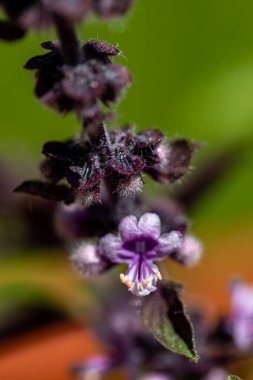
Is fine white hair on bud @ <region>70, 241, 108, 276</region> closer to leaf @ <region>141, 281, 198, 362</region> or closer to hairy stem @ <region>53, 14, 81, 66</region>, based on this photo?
leaf @ <region>141, 281, 198, 362</region>

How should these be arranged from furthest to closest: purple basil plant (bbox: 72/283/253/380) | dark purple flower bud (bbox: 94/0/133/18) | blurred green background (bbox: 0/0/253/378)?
1. blurred green background (bbox: 0/0/253/378)
2. purple basil plant (bbox: 72/283/253/380)
3. dark purple flower bud (bbox: 94/0/133/18)

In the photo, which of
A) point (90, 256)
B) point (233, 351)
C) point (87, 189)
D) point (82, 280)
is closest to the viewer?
point (87, 189)

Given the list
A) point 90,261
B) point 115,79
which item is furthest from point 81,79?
point 90,261

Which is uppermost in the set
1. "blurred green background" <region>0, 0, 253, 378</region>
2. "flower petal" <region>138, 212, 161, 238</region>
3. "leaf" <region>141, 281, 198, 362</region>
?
"blurred green background" <region>0, 0, 253, 378</region>

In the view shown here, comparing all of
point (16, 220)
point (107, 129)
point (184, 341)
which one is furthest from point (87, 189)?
point (16, 220)

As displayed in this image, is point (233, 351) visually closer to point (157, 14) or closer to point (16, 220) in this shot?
point (16, 220)

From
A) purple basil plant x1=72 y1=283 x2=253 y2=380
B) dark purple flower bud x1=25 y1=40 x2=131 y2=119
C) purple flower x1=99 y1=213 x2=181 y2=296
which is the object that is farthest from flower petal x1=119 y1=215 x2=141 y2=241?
purple basil plant x1=72 y1=283 x2=253 y2=380

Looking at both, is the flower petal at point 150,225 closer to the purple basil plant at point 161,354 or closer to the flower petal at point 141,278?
the flower petal at point 141,278
